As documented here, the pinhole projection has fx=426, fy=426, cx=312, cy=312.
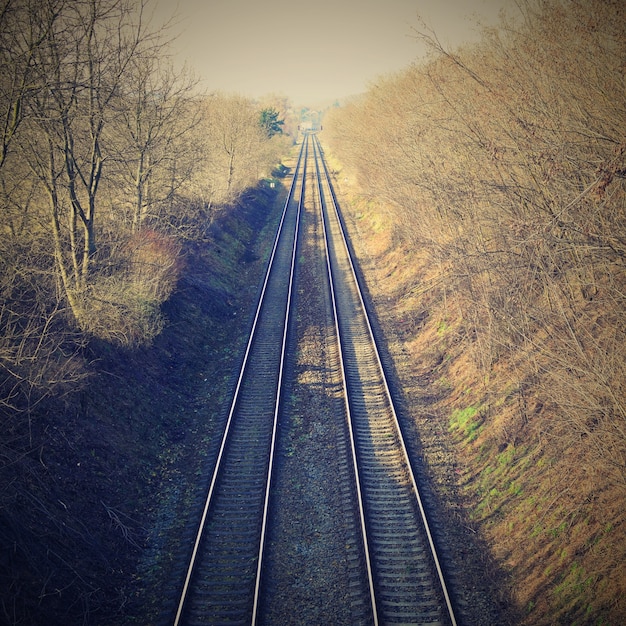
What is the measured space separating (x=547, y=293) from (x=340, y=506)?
6.38 meters

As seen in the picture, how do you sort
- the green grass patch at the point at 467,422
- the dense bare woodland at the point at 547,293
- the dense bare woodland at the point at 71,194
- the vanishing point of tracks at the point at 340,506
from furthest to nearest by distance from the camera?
the green grass patch at the point at 467,422 < the dense bare woodland at the point at 71,194 < the vanishing point of tracks at the point at 340,506 < the dense bare woodland at the point at 547,293

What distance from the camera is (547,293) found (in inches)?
356

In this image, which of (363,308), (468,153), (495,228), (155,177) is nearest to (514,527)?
(495,228)

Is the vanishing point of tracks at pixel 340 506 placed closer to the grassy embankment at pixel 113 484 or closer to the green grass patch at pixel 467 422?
the grassy embankment at pixel 113 484

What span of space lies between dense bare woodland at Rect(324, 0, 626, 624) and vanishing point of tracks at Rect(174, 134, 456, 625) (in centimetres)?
171

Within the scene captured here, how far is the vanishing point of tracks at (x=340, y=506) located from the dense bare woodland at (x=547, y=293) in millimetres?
1708

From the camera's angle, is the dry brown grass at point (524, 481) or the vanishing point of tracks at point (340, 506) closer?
the dry brown grass at point (524, 481)

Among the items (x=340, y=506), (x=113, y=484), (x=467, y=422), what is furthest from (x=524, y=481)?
(x=113, y=484)

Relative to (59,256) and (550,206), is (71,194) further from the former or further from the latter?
(550,206)

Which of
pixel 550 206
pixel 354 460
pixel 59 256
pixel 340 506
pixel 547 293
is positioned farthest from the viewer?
pixel 59 256

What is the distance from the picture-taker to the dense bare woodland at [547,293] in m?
7.15

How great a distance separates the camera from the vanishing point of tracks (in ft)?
24.3

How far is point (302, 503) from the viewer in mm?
9398

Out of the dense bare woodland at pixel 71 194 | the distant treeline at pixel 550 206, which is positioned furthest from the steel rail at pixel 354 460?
the dense bare woodland at pixel 71 194
